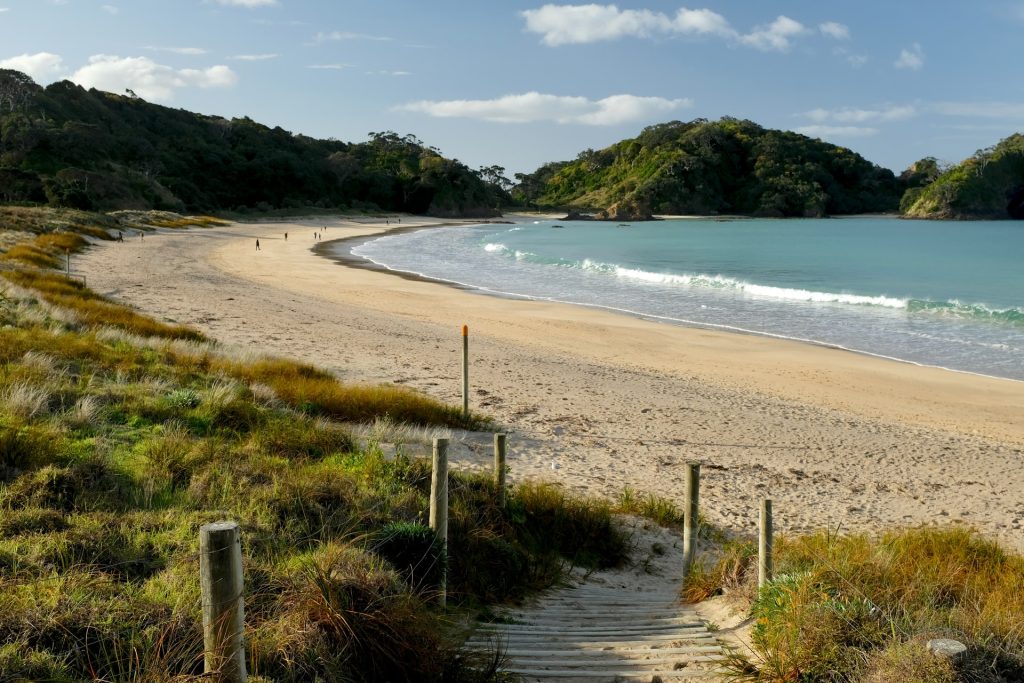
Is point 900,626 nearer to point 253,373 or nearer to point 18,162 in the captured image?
point 253,373

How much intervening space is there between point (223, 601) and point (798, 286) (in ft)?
104

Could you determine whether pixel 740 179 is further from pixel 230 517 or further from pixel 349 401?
pixel 230 517

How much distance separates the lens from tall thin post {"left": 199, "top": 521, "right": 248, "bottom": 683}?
285 cm

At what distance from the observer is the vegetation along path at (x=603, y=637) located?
4059 millimetres

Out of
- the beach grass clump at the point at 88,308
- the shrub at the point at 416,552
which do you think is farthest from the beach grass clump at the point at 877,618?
the beach grass clump at the point at 88,308

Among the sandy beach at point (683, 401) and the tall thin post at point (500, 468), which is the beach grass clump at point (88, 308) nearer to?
the sandy beach at point (683, 401)

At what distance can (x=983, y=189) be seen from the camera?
4759 inches

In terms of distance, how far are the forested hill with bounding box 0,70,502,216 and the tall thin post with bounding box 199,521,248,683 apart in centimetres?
6880

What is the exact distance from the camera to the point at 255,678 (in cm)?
320

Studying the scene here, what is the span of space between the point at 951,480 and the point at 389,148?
15415 centimetres

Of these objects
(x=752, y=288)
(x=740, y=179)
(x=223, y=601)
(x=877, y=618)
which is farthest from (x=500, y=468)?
(x=740, y=179)

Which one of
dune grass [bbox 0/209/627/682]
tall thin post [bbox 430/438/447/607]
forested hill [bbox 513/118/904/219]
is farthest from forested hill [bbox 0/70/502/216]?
tall thin post [bbox 430/438/447/607]

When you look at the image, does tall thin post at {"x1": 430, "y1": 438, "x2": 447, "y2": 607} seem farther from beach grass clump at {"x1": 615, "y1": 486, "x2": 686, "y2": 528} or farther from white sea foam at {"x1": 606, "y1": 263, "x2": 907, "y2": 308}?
white sea foam at {"x1": 606, "y1": 263, "x2": 907, "y2": 308}

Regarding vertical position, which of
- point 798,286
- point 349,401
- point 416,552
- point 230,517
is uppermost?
point 230,517
